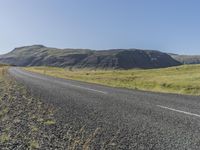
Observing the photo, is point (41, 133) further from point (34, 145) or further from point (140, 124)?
point (140, 124)

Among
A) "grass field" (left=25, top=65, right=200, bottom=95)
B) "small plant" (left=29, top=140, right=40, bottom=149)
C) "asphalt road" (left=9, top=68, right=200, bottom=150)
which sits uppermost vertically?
"small plant" (left=29, top=140, right=40, bottom=149)

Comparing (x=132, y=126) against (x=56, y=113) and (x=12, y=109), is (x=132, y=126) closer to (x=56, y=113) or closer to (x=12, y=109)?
(x=56, y=113)

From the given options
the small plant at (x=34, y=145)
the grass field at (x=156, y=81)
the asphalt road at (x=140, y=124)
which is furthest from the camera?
the grass field at (x=156, y=81)

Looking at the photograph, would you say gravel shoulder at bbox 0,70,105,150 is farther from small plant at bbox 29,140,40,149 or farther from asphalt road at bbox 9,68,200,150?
asphalt road at bbox 9,68,200,150

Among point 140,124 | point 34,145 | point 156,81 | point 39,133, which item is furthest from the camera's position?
point 156,81

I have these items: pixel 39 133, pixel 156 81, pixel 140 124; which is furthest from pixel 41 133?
pixel 156 81

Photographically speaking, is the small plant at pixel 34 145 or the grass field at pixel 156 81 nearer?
the small plant at pixel 34 145

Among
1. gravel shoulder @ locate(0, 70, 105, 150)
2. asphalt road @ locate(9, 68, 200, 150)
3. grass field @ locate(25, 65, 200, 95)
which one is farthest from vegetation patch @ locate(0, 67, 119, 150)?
grass field @ locate(25, 65, 200, 95)

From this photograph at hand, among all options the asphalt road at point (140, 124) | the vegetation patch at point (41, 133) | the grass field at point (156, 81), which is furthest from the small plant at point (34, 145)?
the grass field at point (156, 81)

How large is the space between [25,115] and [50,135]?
3087mm

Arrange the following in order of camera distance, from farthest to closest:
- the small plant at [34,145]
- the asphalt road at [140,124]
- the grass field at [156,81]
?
the grass field at [156,81], the asphalt road at [140,124], the small plant at [34,145]

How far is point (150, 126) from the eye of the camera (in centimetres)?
887

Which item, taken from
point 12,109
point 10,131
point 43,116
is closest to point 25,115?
point 43,116

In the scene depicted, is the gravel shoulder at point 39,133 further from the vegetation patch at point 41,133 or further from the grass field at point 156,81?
the grass field at point 156,81
